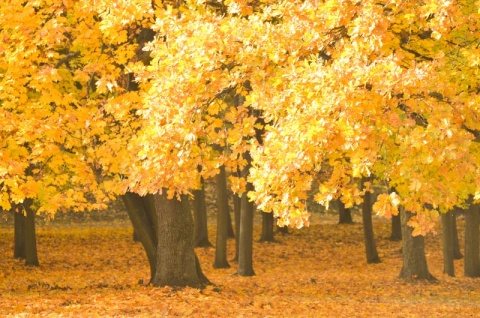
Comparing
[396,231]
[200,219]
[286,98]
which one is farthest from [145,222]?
[396,231]

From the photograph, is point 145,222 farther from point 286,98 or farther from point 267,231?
point 267,231

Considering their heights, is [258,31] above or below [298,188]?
above

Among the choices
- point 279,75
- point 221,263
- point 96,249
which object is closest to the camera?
point 279,75

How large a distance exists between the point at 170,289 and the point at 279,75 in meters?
7.94

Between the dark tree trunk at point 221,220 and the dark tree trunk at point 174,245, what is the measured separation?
890cm

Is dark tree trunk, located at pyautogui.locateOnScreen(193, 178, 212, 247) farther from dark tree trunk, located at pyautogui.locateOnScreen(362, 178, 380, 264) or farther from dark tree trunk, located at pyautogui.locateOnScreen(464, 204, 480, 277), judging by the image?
dark tree trunk, located at pyautogui.locateOnScreen(464, 204, 480, 277)

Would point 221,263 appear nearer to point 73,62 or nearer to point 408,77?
point 73,62

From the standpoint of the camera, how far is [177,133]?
1085 centimetres

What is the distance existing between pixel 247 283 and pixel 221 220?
414cm

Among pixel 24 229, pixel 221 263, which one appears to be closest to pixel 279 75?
pixel 221 263

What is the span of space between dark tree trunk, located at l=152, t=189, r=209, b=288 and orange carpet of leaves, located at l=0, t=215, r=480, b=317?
0.61 metres

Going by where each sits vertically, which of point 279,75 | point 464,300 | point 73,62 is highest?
point 73,62

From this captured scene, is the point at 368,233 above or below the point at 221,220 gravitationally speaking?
below

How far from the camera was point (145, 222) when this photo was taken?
20125mm
